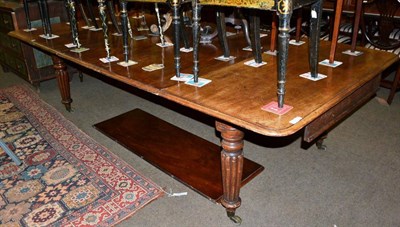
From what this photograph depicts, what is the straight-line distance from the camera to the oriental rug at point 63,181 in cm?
192

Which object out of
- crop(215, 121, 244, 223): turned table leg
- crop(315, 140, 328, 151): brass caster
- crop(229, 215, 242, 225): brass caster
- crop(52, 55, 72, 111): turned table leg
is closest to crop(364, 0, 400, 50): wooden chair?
crop(315, 140, 328, 151): brass caster

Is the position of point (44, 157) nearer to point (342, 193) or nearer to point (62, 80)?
point (62, 80)

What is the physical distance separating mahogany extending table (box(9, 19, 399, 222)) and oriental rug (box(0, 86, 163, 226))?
2.10ft

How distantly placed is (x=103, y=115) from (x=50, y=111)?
0.53 metres

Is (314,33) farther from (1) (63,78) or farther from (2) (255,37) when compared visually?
(1) (63,78)

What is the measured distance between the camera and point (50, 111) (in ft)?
10.7

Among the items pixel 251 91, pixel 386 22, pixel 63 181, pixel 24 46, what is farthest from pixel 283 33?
pixel 24 46

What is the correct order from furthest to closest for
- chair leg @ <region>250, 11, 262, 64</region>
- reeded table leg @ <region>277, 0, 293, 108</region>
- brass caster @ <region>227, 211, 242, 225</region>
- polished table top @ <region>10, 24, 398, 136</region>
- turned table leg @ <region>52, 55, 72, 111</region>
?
turned table leg @ <region>52, 55, 72, 111</region>
chair leg @ <region>250, 11, 262, 64</region>
brass caster @ <region>227, 211, 242, 225</region>
polished table top @ <region>10, 24, 398, 136</region>
reeded table leg @ <region>277, 0, 293, 108</region>

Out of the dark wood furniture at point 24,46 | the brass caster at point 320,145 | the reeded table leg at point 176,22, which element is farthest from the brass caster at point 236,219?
the dark wood furniture at point 24,46

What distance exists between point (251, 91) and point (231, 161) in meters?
0.34

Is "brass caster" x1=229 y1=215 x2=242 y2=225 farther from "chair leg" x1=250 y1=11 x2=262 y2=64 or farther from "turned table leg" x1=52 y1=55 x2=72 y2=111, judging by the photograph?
"turned table leg" x1=52 y1=55 x2=72 y2=111

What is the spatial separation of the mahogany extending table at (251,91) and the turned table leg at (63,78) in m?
0.62

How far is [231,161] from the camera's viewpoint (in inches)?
65.0

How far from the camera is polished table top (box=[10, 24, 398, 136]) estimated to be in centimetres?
143
